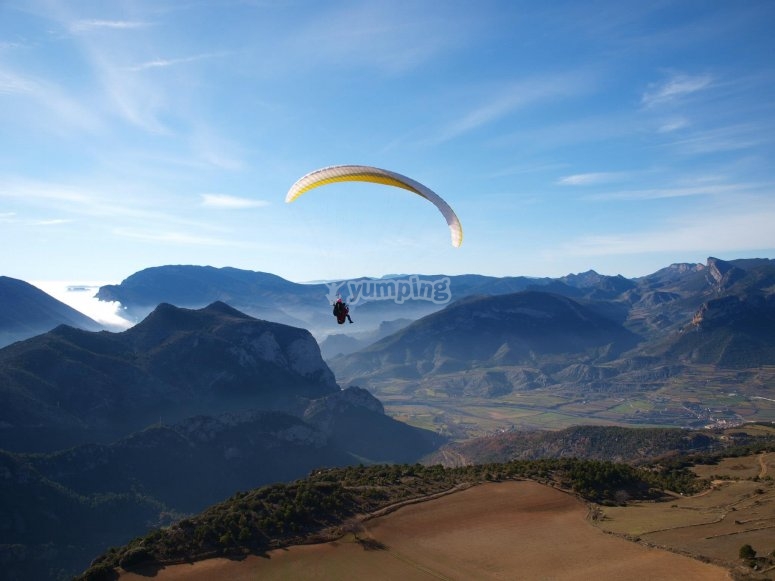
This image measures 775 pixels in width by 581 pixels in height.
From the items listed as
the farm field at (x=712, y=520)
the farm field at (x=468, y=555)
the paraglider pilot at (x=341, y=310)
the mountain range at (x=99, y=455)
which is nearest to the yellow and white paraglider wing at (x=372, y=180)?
the paraglider pilot at (x=341, y=310)

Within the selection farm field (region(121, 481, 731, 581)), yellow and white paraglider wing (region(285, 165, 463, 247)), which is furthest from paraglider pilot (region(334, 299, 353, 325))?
farm field (region(121, 481, 731, 581))

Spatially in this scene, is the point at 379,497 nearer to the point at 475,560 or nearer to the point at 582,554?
the point at 475,560

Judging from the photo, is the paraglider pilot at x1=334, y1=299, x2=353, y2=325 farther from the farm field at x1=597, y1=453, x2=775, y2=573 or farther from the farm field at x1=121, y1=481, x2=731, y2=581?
the farm field at x1=597, y1=453, x2=775, y2=573

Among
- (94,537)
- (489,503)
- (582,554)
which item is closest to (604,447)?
(489,503)

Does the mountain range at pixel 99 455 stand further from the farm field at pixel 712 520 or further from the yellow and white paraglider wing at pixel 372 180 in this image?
the farm field at pixel 712 520

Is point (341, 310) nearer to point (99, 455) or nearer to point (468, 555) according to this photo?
point (468, 555)

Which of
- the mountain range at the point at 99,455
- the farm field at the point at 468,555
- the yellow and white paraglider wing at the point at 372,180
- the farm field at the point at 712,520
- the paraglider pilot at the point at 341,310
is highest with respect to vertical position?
the yellow and white paraglider wing at the point at 372,180
